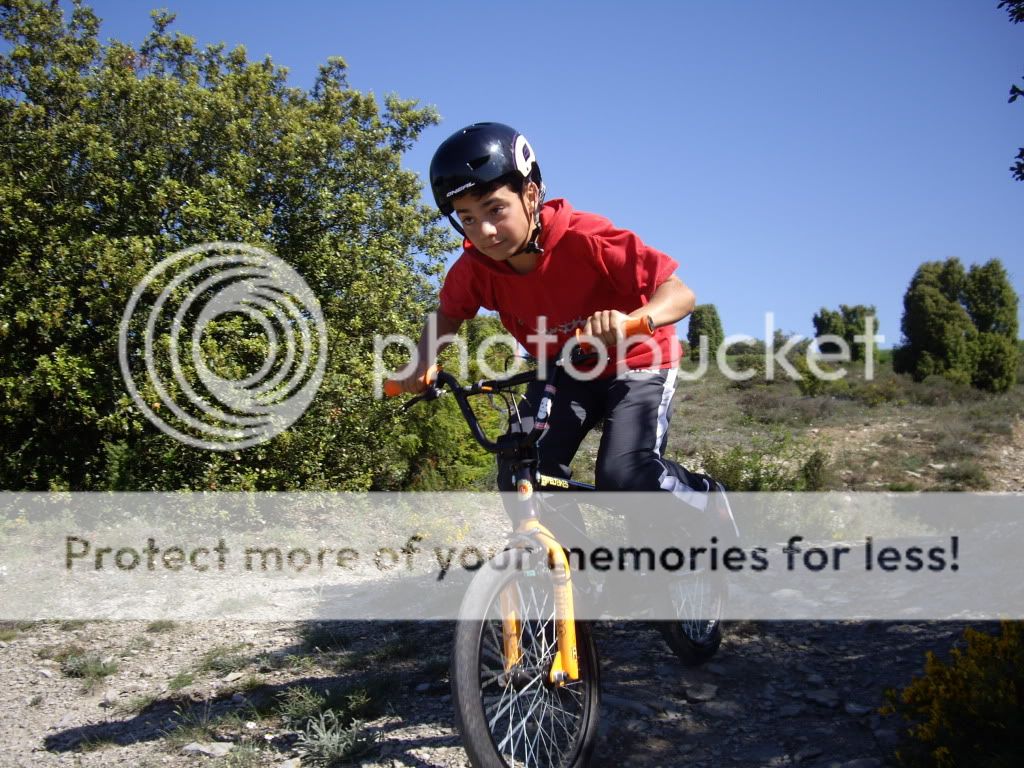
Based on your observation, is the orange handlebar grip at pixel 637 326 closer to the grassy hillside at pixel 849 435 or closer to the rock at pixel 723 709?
the rock at pixel 723 709

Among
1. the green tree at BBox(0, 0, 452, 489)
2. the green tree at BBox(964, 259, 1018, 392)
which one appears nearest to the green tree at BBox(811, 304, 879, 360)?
the green tree at BBox(964, 259, 1018, 392)

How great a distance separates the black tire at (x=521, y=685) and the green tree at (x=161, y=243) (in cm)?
519

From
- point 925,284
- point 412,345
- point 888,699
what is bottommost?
point 888,699

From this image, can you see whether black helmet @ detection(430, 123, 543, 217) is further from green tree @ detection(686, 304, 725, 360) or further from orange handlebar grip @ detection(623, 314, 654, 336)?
green tree @ detection(686, 304, 725, 360)

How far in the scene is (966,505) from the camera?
779 centimetres

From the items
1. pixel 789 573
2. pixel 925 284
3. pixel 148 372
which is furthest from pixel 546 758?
pixel 925 284

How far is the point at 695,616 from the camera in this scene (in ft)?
12.4

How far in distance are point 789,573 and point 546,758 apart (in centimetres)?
331

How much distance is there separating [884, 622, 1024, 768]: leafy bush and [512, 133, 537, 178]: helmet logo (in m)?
2.38

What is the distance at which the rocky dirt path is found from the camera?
2988mm

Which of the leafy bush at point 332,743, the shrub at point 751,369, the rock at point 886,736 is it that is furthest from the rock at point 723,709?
the shrub at point 751,369

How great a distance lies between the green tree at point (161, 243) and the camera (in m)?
7.07

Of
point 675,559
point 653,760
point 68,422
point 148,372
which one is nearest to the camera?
point 653,760

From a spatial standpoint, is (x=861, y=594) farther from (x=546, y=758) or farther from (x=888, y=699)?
(x=546, y=758)
